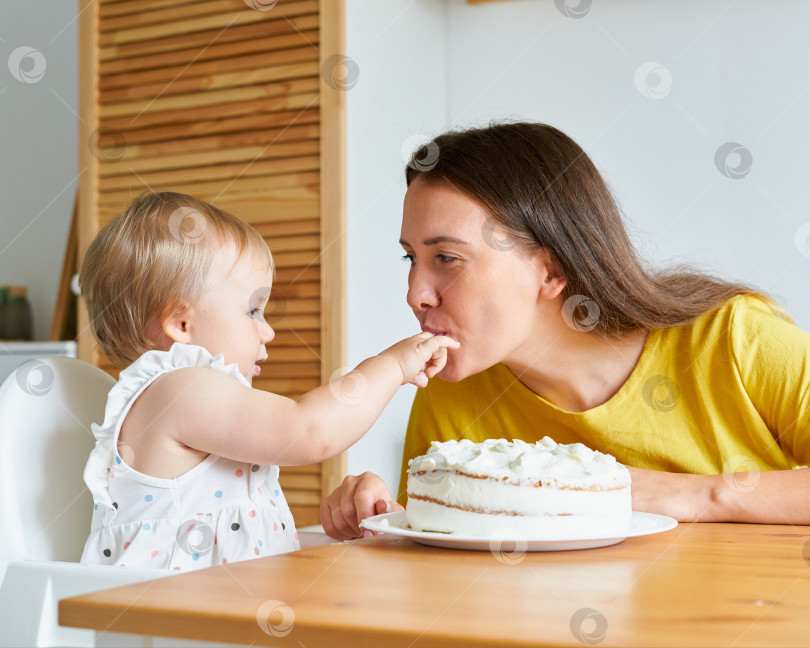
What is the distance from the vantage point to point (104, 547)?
1018mm

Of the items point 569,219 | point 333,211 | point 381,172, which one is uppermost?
point 381,172

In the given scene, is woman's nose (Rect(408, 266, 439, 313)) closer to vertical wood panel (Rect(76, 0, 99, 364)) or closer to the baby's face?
the baby's face

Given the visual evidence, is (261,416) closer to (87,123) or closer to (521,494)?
(521,494)

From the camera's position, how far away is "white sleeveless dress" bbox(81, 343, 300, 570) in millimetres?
1005

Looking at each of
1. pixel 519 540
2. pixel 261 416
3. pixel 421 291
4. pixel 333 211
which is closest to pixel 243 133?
pixel 333 211

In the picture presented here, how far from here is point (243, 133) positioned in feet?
8.88

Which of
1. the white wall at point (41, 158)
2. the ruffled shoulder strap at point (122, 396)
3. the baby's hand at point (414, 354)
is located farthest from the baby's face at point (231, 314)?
the white wall at point (41, 158)

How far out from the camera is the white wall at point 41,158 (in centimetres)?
367

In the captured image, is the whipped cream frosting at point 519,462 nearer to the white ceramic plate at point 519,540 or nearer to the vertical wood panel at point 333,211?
the white ceramic plate at point 519,540

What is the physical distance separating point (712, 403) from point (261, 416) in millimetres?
753

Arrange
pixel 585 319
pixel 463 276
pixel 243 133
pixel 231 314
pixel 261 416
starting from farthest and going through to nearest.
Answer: pixel 243 133
pixel 585 319
pixel 463 276
pixel 231 314
pixel 261 416

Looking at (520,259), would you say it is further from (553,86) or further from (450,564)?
(553,86)

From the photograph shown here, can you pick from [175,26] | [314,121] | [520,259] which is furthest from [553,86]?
[520,259]

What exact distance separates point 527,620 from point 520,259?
0.94 meters
